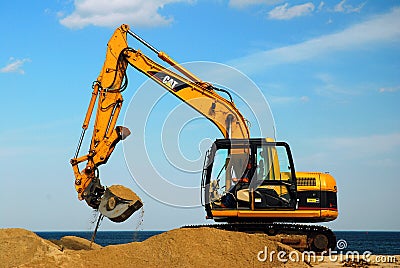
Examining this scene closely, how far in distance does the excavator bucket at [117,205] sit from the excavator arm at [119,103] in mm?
33

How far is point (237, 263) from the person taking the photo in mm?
14648

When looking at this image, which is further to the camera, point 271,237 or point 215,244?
point 271,237

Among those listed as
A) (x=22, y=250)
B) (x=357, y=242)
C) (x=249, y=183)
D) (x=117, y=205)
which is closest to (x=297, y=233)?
(x=249, y=183)

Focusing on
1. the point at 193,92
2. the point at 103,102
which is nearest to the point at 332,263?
A: the point at 193,92

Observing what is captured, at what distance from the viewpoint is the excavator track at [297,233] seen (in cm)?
1700

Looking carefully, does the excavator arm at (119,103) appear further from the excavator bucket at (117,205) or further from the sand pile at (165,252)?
the sand pile at (165,252)

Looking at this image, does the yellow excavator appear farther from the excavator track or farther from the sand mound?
the sand mound

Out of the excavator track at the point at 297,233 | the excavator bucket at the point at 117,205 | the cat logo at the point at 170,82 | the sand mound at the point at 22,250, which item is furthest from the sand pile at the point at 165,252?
the cat logo at the point at 170,82

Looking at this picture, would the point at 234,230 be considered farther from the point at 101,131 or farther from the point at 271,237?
the point at 101,131

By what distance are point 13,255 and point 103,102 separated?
5.01m

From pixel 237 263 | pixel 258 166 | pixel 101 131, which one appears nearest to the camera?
pixel 237 263

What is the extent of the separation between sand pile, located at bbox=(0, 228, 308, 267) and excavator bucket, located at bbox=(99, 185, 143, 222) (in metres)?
1.02

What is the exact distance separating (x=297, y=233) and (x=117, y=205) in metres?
4.91

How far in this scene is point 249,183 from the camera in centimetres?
1631
